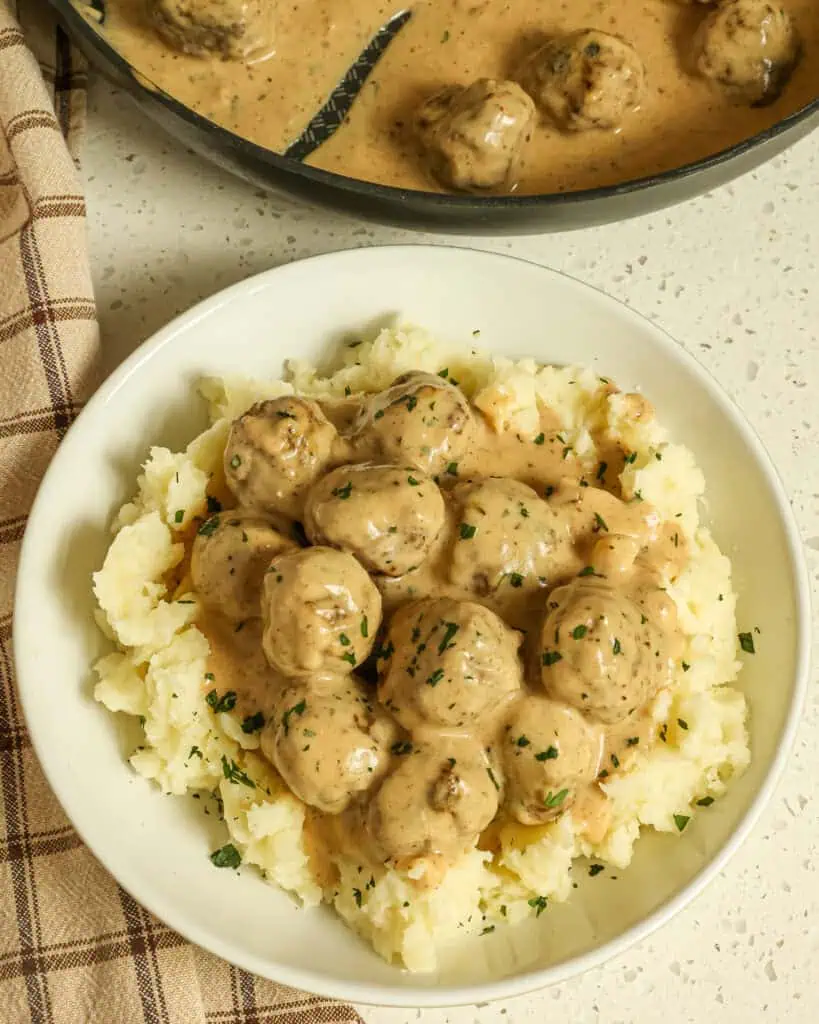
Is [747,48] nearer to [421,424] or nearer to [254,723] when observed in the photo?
[421,424]

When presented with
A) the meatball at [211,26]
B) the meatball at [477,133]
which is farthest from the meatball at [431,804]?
the meatball at [211,26]

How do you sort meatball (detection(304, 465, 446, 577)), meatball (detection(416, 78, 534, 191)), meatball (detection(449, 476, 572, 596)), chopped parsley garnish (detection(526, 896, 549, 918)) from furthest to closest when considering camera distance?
meatball (detection(416, 78, 534, 191)) < chopped parsley garnish (detection(526, 896, 549, 918)) < meatball (detection(449, 476, 572, 596)) < meatball (detection(304, 465, 446, 577))

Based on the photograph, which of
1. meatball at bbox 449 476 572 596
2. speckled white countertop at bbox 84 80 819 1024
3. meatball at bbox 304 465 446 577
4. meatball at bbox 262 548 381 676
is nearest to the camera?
meatball at bbox 262 548 381 676

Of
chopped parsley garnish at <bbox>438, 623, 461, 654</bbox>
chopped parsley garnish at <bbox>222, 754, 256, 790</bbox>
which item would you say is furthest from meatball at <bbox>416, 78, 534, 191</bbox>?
chopped parsley garnish at <bbox>222, 754, 256, 790</bbox>

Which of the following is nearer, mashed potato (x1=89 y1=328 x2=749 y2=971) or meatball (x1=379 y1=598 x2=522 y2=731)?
meatball (x1=379 y1=598 x2=522 y2=731)

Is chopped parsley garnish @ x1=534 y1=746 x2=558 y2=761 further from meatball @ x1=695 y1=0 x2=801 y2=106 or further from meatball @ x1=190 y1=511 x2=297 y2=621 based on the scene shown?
meatball @ x1=695 y1=0 x2=801 y2=106

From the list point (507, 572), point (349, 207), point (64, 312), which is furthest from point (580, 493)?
point (64, 312)

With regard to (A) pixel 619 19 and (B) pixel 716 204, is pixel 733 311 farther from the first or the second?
(A) pixel 619 19
